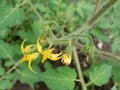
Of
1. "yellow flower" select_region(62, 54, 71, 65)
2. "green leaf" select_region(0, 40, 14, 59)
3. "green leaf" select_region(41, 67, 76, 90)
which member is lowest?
"green leaf" select_region(41, 67, 76, 90)

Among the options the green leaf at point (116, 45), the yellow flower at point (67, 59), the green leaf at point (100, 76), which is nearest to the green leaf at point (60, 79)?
the green leaf at point (100, 76)

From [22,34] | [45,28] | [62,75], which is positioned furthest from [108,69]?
[22,34]

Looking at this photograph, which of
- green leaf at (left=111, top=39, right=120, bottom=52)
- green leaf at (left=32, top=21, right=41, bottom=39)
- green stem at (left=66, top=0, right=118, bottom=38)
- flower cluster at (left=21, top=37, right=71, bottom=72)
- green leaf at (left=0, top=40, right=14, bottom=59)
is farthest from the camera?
green leaf at (left=111, top=39, right=120, bottom=52)

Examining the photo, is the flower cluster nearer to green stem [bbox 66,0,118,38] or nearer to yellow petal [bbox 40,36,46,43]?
yellow petal [bbox 40,36,46,43]

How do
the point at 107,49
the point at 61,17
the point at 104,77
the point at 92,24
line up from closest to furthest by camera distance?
the point at 104,77 < the point at 92,24 < the point at 61,17 < the point at 107,49

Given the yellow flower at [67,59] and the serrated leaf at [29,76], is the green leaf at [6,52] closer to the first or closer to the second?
the serrated leaf at [29,76]

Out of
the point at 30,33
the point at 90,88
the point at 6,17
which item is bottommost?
the point at 90,88

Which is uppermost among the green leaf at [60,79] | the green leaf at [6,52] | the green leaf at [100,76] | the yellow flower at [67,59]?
the green leaf at [6,52]

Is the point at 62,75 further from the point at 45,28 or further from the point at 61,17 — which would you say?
the point at 61,17

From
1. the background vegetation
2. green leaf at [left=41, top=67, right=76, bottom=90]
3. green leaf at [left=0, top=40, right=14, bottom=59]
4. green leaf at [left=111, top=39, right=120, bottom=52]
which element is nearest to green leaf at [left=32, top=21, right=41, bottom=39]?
the background vegetation
